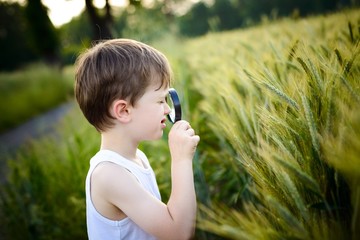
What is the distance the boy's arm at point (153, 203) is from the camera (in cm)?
113

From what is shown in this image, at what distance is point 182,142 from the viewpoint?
124 centimetres

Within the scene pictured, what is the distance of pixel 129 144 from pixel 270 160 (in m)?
0.65

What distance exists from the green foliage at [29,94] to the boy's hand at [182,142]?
25.7 ft

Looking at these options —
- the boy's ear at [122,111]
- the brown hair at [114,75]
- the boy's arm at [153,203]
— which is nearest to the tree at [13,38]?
the brown hair at [114,75]

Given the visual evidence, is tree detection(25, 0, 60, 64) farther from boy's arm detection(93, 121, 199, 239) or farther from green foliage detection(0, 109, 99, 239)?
Result: boy's arm detection(93, 121, 199, 239)

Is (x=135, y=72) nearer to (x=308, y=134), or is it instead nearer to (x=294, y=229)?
(x=308, y=134)

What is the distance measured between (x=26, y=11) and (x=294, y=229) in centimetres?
2825

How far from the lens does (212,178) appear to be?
198 cm

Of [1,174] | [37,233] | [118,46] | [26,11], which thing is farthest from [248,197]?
[26,11]

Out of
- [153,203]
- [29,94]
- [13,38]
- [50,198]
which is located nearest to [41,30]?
[13,38]

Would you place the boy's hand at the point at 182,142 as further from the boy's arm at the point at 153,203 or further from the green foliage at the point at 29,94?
the green foliage at the point at 29,94

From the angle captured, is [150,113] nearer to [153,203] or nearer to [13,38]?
[153,203]

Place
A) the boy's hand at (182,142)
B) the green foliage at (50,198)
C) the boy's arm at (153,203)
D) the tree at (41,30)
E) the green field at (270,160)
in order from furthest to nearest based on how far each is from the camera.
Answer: the tree at (41,30) < the green foliage at (50,198) < the boy's hand at (182,142) < the boy's arm at (153,203) < the green field at (270,160)

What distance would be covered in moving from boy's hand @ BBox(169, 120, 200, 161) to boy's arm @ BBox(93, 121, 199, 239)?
44 mm
